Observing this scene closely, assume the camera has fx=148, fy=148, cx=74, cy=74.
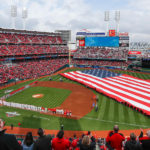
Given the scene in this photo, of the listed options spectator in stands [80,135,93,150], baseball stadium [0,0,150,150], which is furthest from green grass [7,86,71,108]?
spectator in stands [80,135,93,150]

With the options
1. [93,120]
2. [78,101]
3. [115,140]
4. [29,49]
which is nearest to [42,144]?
[115,140]

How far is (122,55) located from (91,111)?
44891 millimetres

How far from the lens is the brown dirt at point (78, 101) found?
20.6 metres

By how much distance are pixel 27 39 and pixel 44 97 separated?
3784cm

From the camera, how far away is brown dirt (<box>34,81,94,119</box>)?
20.6m

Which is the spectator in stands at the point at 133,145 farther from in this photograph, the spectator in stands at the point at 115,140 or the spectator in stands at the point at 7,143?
the spectator in stands at the point at 7,143

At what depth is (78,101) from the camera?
80.1 feet

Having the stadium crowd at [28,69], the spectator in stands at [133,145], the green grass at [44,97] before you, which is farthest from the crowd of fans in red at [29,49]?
the spectator in stands at [133,145]

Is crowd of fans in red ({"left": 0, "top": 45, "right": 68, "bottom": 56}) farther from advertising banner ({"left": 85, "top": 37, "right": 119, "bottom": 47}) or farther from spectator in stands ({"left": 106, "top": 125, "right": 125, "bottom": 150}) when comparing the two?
spectator in stands ({"left": 106, "top": 125, "right": 125, "bottom": 150})

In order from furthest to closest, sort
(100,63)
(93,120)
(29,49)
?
(100,63), (29,49), (93,120)

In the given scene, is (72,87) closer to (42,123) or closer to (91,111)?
(91,111)

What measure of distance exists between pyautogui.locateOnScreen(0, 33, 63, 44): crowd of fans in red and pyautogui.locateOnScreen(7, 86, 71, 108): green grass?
1065 inches

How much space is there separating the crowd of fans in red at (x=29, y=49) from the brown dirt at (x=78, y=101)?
2198 cm

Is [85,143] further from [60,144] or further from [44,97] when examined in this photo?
[44,97]
